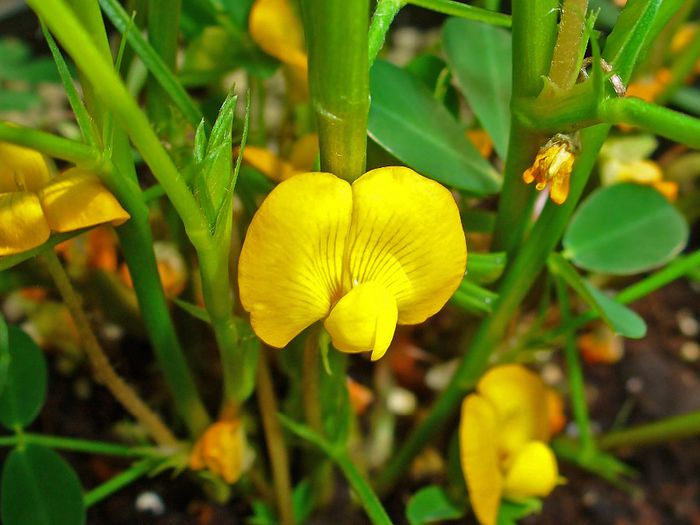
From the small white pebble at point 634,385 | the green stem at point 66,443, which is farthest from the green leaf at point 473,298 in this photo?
the small white pebble at point 634,385

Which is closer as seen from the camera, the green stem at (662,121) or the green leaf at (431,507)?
the green stem at (662,121)

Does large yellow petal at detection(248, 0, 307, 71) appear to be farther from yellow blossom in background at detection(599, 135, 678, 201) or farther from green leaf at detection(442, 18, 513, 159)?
yellow blossom in background at detection(599, 135, 678, 201)

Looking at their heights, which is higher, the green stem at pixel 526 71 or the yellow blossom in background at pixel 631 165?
the green stem at pixel 526 71

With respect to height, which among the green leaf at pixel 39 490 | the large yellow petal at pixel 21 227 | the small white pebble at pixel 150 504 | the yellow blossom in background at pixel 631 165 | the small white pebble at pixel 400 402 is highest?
the large yellow petal at pixel 21 227

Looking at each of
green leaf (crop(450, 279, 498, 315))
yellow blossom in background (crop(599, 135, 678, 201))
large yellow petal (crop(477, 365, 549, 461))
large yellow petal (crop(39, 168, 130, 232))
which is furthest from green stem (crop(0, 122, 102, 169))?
yellow blossom in background (crop(599, 135, 678, 201))

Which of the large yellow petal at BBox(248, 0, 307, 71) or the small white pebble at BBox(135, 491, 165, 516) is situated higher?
the large yellow petal at BBox(248, 0, 307, 71)

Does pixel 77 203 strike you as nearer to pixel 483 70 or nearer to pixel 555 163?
pixel 555 163

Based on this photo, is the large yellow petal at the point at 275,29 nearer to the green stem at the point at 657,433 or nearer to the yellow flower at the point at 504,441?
the yellow flower at the point at 504,441

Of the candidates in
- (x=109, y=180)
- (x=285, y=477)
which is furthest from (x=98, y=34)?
(x=285, y=477)

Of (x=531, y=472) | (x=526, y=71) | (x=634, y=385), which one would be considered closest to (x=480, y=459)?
(x=531, y=472)
